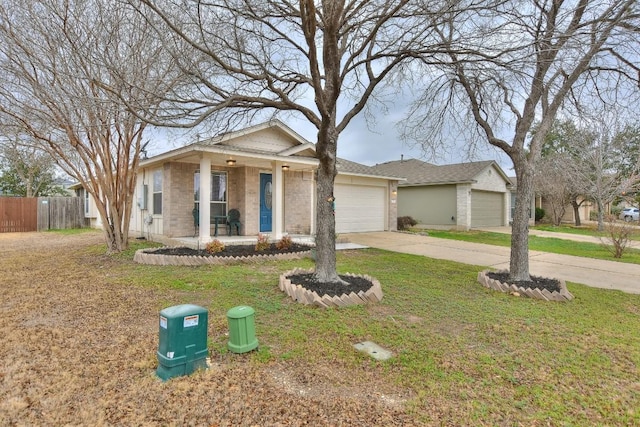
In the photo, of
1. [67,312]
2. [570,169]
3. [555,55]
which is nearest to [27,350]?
[67,312]

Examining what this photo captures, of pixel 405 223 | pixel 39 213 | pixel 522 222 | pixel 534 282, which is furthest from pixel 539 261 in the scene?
pixel 39 213

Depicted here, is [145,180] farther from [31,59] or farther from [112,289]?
[112,289]

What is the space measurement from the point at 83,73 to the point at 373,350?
8125 millimetres

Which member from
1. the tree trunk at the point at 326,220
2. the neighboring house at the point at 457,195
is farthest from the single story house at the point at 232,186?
the neighboring house at the point at 457,195

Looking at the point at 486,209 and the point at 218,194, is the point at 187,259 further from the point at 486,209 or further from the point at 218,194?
the point at 486,209

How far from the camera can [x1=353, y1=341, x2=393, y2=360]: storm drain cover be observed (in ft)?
11.6

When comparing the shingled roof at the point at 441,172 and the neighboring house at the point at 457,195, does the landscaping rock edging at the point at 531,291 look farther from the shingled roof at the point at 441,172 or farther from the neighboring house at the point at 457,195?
the neighboring house at the point at 457,195

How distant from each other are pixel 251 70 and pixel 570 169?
74.6ft

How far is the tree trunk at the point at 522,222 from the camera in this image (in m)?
6.43

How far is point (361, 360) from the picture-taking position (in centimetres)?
345

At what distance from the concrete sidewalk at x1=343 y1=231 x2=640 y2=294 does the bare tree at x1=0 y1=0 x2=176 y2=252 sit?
8361 millimetres

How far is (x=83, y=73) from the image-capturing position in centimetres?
721

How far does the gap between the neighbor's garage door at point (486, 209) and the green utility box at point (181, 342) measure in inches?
792

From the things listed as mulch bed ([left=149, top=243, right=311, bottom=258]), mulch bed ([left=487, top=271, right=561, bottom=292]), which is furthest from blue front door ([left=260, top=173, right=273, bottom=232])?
mulch bed ([left=487, top=271, right=561, bottom=292])
